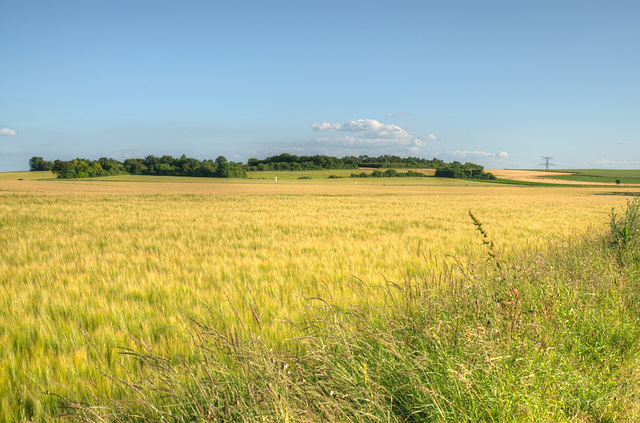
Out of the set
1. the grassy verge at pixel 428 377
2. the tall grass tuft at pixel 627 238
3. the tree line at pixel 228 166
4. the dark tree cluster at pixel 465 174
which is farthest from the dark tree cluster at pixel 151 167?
the grassy verge at pixel 428 377

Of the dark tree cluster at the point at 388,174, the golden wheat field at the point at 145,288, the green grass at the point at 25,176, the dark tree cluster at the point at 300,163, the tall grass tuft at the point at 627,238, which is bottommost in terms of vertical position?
the golden wheat field at the point at 145,288

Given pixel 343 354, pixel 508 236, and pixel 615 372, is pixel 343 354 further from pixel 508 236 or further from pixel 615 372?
pixel 508 236

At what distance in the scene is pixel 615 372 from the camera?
2354 millimetres

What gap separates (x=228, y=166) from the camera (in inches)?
4126

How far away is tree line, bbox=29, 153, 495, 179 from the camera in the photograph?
347 ft

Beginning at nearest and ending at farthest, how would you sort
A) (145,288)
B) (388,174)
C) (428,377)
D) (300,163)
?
(428,377) < (145,288) < (388,174) < (300,163)

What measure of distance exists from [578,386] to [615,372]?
1.43ft

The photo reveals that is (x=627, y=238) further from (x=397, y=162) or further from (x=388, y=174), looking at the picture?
(x=397, y=162)

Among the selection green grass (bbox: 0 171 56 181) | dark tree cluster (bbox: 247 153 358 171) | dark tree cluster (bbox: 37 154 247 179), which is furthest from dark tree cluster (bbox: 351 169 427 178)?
green grass (bbox: 0 171 56 181)

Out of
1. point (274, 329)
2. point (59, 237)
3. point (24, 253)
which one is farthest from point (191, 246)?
point (274, 329)

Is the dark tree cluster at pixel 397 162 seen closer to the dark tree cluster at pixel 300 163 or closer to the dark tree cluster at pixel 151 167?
the dark tree cluster at pixel 300 163

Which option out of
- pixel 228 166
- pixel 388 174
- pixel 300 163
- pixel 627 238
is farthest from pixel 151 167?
pixel 627 238

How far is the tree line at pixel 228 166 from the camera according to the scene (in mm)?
105850

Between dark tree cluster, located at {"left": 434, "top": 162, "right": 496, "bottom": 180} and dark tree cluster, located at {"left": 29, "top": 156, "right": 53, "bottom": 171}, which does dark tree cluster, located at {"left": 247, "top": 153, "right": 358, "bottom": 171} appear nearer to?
dark tree cluster, located at {"left": 434, "top": 162, "right": 496, "bottom": 180}
